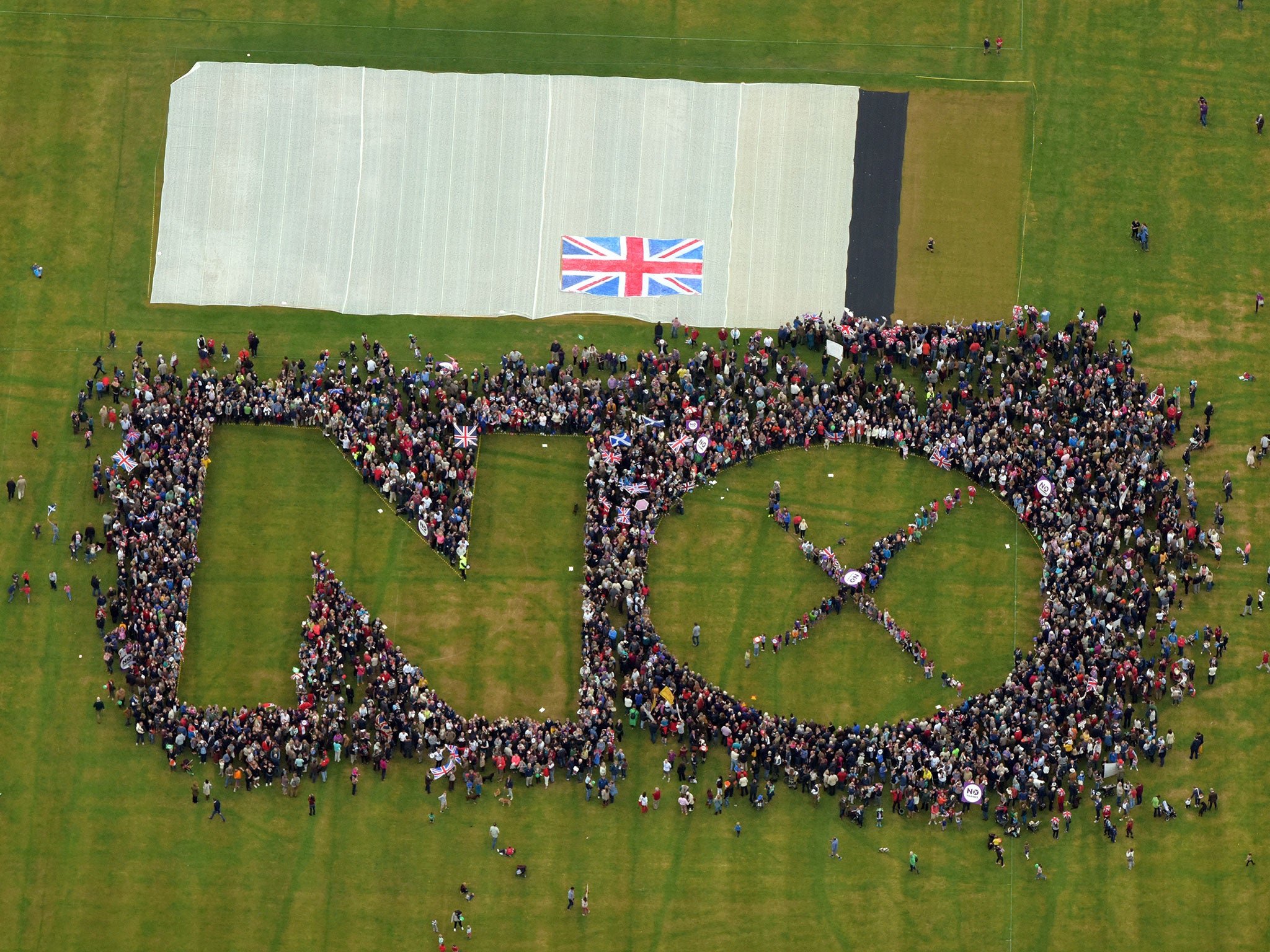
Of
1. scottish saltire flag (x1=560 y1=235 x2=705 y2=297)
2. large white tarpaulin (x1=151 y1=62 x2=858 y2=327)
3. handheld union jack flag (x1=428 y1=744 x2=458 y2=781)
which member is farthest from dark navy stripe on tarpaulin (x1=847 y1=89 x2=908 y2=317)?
handheld union jack flag (x1=428 y1=744 x2=458 y2=781)

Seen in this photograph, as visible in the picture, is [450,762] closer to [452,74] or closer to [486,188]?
[486,188]

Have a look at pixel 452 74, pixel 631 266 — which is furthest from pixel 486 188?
pixel 631 266

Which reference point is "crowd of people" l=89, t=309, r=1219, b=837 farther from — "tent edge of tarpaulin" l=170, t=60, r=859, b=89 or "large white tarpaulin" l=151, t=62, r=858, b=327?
"tent edge of tarpaulin" l=170, t=60, r=859, b=89

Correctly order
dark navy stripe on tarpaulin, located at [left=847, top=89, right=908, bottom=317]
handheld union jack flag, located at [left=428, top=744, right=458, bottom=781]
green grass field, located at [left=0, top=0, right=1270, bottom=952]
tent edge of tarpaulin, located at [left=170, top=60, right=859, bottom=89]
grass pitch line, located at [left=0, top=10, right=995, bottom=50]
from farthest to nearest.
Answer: grass pitch line, located at [left=0, top=10, right=995, bottom=50], tent edge of tarpaulin, located at [left=170, top=60, right=859, bottom=89], dark navy stripe on tarpaulin, located at [left=847, top=89, right=908, bottom=317], handheld union jack flag, located at [left=428, top=744, right=458, bottom=781], green grass field, located at [left=0, top=0, right=1270, bottom=952]

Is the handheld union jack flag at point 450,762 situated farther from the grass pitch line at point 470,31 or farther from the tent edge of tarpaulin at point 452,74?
the grass pitch line at point 470,31

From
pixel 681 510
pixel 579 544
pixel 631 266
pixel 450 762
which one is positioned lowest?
pixel 450 762

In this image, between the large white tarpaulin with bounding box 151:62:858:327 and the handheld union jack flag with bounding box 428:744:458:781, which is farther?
the large white tarpaulin with bounding box 151:62:858:327

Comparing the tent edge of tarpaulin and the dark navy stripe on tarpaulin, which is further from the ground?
the tent edge of tarpaulin

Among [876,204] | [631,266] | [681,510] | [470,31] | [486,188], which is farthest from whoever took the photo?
[470,31]
